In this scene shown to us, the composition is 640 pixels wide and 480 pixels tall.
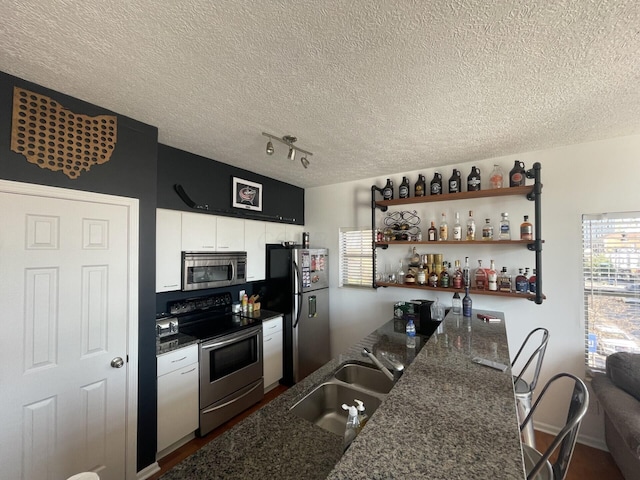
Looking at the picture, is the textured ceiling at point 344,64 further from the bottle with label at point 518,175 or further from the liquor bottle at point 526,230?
the liquor bottle at point 526,230

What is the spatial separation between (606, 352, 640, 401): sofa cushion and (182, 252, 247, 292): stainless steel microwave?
330 cm

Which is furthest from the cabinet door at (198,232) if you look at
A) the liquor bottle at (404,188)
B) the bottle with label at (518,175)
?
the bottle with label at (518,175)

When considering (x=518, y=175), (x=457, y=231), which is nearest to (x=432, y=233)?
(x=457, y=231)

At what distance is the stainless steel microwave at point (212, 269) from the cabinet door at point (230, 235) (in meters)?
0.07

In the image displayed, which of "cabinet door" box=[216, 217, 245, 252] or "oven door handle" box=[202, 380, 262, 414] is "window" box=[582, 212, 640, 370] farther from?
"cabinet door" box=[216, 217, 245, 252]

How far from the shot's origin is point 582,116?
1806 mm

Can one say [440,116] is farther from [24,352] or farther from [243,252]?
[24,352]

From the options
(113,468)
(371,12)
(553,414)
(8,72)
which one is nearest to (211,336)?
(113,468)

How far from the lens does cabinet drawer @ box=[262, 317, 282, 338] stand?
2.89 metres

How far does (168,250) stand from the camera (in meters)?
2.35

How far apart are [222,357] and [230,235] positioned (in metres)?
1.24

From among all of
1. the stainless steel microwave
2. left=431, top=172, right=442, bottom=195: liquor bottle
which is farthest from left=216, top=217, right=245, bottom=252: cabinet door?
left=431, top=172, right=442, bottom=195: liquor bottle

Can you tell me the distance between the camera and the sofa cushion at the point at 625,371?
5.91 feet

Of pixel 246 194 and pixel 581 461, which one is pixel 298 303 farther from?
pixel 581 461
